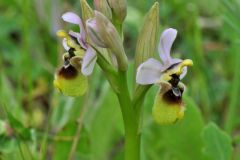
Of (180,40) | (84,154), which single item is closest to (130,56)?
(180,40)

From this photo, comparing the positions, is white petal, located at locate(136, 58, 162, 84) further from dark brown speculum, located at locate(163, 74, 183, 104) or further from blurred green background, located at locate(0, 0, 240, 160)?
blurred green background, located at locate(0, 0, 240, 160)

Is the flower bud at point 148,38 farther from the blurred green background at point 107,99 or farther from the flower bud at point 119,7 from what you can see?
the blurred green background at point 107,99

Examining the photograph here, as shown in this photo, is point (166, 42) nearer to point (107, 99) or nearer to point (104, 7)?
point (104, 7)

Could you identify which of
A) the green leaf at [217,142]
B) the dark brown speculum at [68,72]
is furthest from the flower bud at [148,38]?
A: the green leaf at [217,142]

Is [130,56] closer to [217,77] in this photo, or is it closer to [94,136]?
[217,77]

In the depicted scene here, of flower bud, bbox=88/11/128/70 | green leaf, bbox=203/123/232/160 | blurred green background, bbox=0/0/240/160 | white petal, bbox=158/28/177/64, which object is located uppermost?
flower bud, bbox=88/11/128/70

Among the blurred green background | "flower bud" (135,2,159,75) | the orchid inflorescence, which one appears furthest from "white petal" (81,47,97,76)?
the blurred green background

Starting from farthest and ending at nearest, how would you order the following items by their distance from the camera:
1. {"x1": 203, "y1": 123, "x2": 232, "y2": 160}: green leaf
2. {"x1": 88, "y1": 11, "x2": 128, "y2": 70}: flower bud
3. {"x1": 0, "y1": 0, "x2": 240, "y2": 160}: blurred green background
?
{"x1": 0, "y1": 0, "x2": 240, "y2": 160}: blurred green background
{"x1": 203, "y1": 123, "x2": 232, "y2": 160}: green leaf
{"x1": 88, "y1": 11, "x2": 128, "y2": 70}: flower bud

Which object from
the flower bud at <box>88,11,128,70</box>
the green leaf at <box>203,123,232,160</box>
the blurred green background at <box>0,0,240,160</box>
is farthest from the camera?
the blurred green background at <box>0,0,240,160</box>
